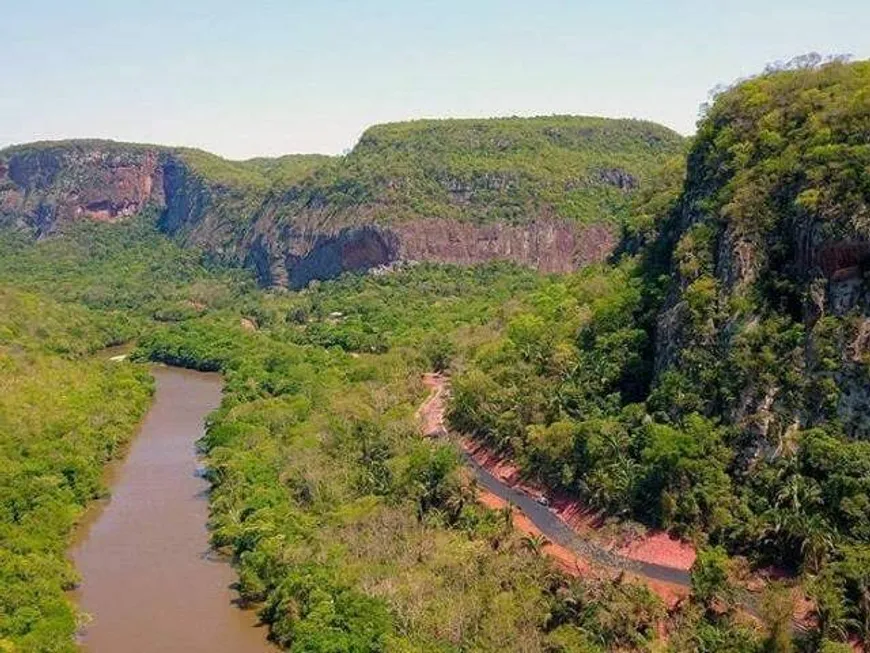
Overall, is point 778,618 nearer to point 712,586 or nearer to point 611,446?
point 712,586

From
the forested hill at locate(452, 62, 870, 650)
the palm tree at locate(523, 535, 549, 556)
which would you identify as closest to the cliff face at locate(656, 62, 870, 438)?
the forested hill at locate(452, 62, 870, 650)

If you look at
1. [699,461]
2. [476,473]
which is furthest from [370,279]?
[699,461]

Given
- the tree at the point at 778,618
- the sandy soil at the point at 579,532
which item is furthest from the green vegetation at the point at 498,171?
the tree at the point at 778,618

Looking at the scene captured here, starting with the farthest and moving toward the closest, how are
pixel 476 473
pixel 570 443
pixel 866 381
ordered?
pixel 476 473, pixel 570 443, pixel 866 381

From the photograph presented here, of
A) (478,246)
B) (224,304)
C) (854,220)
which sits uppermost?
(854,220)

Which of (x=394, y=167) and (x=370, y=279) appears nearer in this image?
(x=370, y=279)

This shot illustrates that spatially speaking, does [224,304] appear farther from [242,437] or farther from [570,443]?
[570,443]

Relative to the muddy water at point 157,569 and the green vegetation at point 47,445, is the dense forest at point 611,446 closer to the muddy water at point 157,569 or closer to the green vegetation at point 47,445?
the green vegetation at point 47,445

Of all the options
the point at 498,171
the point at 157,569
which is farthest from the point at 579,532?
the point at 498,171
